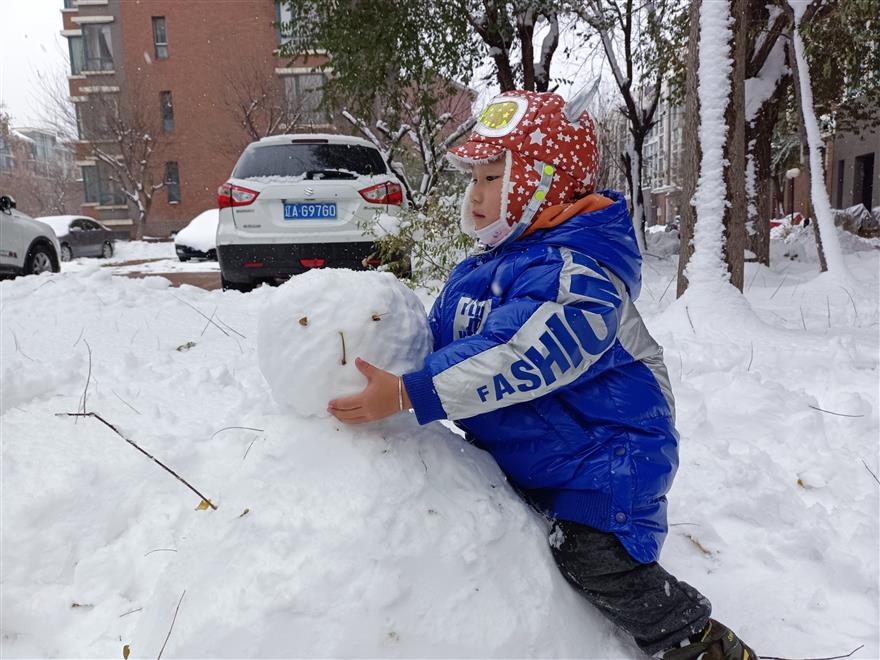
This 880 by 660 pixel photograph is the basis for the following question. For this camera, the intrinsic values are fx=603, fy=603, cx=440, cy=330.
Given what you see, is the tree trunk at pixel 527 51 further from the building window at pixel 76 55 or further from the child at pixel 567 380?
the building window at pixel 76 55

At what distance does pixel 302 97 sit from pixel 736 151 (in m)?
24.7

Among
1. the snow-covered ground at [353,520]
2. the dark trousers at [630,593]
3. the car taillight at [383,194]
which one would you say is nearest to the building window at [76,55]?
the car taillight at [383,194]

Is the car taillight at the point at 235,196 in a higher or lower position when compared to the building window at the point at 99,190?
lower

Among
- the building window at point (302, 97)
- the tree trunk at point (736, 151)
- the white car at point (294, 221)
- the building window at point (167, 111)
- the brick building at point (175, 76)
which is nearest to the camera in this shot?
the tree trunk at point (736, 151)

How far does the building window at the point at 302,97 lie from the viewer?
86.3 ft

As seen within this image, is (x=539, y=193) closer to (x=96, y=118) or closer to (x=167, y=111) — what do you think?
(x=96, y=118)

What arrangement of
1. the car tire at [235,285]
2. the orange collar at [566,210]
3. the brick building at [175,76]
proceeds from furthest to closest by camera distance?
the brick building at [175,76]
the car tire at [235,285]
the orange collar at [566,210]

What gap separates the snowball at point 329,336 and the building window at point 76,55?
36989 mm

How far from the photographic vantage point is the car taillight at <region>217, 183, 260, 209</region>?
5715 millimetres

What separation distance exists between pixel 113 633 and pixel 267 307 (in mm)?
929

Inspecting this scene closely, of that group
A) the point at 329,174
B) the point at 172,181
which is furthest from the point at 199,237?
A: the point at 172,181

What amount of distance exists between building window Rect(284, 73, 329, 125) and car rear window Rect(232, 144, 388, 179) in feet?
70.4

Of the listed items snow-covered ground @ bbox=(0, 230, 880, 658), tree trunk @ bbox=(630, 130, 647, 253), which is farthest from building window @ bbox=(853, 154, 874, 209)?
snow-covered ground @ bbox=(0, 230, 880, 658)

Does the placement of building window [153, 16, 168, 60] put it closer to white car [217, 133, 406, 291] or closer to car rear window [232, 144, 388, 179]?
car rear window [232, 144, 388, 179]
